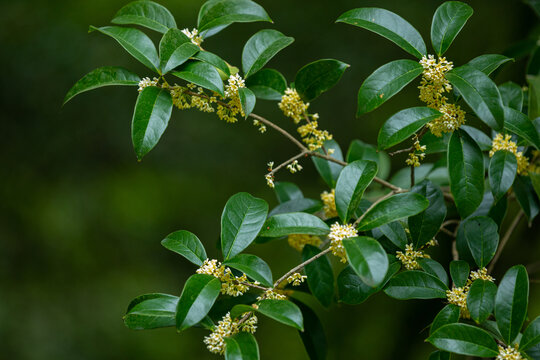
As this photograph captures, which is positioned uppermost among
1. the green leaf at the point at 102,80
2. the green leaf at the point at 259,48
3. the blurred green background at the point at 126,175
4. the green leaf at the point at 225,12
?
the green leaf at the point at 225,12

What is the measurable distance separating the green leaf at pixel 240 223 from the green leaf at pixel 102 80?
0.79 ft

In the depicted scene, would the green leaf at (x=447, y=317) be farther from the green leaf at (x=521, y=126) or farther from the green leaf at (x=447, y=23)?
the green leaf at (x=447, y=23)

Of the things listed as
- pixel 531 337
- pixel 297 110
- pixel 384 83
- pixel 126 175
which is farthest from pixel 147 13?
pixel 126 175

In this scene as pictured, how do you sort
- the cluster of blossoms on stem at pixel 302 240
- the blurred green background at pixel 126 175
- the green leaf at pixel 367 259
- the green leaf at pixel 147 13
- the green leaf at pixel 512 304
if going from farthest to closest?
the blurred green background at pixel 126 175
the cluster of blossoms on stem at pixel 302 240
the green leaf at pixel 147 13
the green leaf at pixel 512 304
the green leaf at pixel 367 259

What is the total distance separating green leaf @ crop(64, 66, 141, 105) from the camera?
67 centimetres

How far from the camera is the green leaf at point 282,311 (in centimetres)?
55

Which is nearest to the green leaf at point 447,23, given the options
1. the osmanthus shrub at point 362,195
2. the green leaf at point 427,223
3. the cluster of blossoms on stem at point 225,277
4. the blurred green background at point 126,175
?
the osmanthus shrub at point 362,195

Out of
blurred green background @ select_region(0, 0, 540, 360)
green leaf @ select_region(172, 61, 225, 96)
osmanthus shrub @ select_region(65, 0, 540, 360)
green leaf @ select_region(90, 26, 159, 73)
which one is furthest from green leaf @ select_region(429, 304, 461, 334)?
blurred green background @ select_region(0, 0, 540, 360)

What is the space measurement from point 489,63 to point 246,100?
363 mm

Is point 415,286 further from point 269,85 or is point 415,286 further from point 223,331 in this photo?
point 269,85

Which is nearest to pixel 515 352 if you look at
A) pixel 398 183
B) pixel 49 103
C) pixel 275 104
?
pixel 398 183

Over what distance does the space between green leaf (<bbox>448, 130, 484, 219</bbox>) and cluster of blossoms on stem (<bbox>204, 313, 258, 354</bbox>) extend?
13.2 inches

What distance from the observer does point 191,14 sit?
1621 millimetres

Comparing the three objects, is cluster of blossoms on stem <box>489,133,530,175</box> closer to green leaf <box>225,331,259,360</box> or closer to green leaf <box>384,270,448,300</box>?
green leaf <box>384,270,448,300</box>
